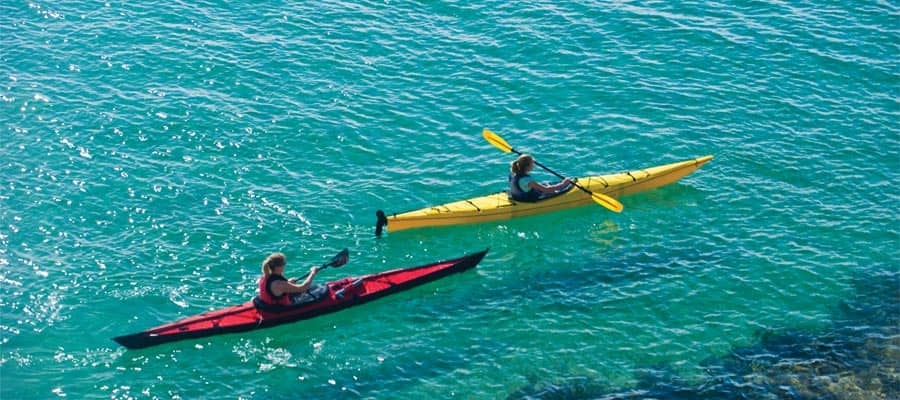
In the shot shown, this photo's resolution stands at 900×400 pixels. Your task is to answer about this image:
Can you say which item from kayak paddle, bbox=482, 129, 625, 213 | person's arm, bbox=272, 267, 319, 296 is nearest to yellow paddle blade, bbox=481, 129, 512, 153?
kayak paddle, bbox=482, 129, 625, 213

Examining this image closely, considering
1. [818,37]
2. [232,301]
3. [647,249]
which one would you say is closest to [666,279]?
[647,249]

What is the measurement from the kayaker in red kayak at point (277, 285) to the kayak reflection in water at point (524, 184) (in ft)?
25.2

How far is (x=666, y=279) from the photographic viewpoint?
30109 millimetres

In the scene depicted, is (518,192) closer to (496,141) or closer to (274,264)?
(496,141)

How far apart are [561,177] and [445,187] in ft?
11.9

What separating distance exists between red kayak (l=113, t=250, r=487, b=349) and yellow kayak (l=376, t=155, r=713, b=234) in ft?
7.11

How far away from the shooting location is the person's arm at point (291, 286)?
89.5 ft

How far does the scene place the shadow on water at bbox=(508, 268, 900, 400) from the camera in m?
26.0

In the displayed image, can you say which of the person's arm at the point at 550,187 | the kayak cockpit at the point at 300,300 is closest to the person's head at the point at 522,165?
the person's arm at the point at 550,187

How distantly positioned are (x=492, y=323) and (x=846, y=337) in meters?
9.10

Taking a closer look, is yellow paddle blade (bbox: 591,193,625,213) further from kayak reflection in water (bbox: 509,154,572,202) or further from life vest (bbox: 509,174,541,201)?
life vest (bbox: 509,174,541,201)

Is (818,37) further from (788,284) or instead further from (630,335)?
(630,335)

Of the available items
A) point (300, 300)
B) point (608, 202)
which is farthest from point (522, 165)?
point (300, 300)

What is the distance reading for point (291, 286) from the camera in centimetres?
2744
